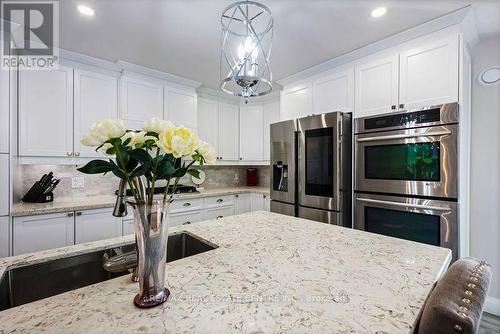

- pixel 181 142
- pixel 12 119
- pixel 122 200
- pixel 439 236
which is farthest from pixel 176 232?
pixel 439 236

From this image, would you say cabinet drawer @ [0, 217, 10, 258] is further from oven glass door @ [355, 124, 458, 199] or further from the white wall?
the white wall

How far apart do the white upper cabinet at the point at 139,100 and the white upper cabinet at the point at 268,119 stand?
1675mm

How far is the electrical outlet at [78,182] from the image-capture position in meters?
2.69

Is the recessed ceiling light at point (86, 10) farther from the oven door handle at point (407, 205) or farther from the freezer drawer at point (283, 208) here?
the oven door handle at point (407, 205)

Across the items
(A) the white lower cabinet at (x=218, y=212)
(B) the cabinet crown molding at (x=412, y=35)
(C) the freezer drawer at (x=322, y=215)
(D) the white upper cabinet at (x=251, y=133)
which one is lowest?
(A) the white lower cabinet at (x=218, y=212)

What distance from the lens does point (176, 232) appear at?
138 cm

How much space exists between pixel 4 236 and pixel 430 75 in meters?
3.69

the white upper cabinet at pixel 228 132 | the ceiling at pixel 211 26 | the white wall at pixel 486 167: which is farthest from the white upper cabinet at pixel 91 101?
the white wall at pixel 486 167

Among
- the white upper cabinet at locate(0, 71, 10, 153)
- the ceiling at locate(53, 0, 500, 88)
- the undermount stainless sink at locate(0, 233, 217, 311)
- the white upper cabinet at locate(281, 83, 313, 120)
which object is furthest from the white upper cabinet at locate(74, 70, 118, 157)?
the white upper cabinet at locate(281, 83, 313, 120)

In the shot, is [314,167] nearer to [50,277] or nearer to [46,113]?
[50,277]

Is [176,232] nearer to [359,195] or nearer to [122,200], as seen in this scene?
[122,200]

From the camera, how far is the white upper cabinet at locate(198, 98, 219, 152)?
3.58m

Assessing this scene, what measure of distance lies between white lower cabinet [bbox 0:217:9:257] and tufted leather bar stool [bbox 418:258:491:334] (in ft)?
8.88

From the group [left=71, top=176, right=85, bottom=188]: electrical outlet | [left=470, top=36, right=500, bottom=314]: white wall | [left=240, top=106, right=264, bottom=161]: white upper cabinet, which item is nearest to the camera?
[left=470, top=36, right=500, bottom=314]: white wall
